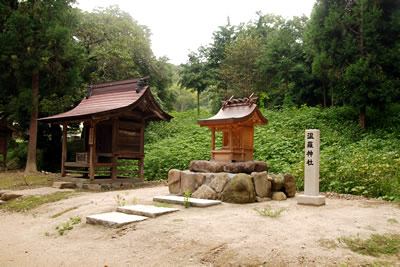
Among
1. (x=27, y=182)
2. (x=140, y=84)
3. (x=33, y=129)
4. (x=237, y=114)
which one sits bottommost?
(x=27, y=182)

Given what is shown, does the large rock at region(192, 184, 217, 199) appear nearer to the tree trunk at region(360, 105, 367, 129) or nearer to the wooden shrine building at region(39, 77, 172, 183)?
the wooden shrine building at region(39, 77, 172, 183)

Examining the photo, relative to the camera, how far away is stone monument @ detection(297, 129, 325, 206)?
7158mm

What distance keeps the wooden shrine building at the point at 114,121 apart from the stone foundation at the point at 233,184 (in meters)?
3.34

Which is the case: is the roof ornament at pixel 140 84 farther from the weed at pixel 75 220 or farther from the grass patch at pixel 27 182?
the weed at pixel 75 220

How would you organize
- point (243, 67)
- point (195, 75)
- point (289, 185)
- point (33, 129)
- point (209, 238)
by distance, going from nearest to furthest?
point (209, 238)
point (289, 185)
point (33, 129)
point (243, 67)
point (195, 75)

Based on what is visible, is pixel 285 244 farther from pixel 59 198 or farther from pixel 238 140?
pixel 59 198

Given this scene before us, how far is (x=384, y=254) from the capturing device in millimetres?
4121

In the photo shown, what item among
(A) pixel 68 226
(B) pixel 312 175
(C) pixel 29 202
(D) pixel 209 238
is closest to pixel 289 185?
(B) pixel 312 175

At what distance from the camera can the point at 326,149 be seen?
12.1 m

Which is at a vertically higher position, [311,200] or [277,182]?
[277,182]

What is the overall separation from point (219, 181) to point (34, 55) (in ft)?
38.3

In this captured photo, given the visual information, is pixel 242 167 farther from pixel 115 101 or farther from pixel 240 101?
pixel 115 101

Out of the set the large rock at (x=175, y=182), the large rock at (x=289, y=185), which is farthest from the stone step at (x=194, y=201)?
the large rock at (x=289, y=185)

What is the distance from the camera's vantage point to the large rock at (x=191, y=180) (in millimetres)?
8359
